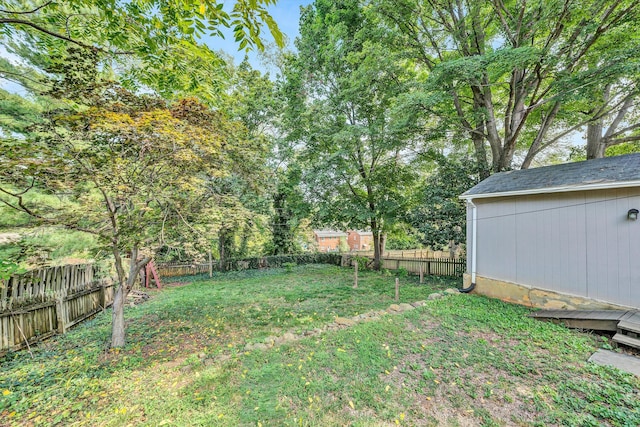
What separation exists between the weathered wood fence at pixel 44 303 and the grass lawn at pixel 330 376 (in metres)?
0.28

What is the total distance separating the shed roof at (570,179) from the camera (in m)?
Result: 4.24

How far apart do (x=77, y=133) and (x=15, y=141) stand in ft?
2.06

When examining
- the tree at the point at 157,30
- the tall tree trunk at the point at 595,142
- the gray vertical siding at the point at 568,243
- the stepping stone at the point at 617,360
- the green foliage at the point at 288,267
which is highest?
the tall tree trunk at the point at 595,142

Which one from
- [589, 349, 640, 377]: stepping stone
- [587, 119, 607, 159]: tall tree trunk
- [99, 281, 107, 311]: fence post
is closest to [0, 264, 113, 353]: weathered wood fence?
[99, 281, 107, 311]: fence post

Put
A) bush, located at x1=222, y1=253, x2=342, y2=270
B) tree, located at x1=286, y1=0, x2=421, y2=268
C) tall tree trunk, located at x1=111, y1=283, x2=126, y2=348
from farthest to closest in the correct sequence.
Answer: bush, located at x1=222, y1=253, x2=342, y2=270
tree, located at x1=286, y1=0, x2=421, y2=268
tall tree trunk, located at x1=111, y1=283, x2=126, y2=348

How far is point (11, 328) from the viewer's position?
3682mm

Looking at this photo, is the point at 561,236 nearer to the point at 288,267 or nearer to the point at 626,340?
the point at 626,340

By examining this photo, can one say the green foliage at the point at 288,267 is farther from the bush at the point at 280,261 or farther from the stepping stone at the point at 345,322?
the stepping stone at the point at 345,322

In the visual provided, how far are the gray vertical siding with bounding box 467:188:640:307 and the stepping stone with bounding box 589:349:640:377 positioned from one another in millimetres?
1527

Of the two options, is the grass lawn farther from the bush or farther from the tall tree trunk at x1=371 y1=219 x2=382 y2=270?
the bush

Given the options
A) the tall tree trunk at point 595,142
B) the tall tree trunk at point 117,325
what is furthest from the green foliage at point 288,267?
the tall tree trunk at point 595,142

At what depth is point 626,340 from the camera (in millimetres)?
3330

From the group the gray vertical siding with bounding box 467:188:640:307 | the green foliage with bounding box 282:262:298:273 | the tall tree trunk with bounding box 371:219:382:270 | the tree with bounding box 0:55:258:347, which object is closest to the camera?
the tree with bounding box 0:55:258:347

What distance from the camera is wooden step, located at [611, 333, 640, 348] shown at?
3.25 metres
